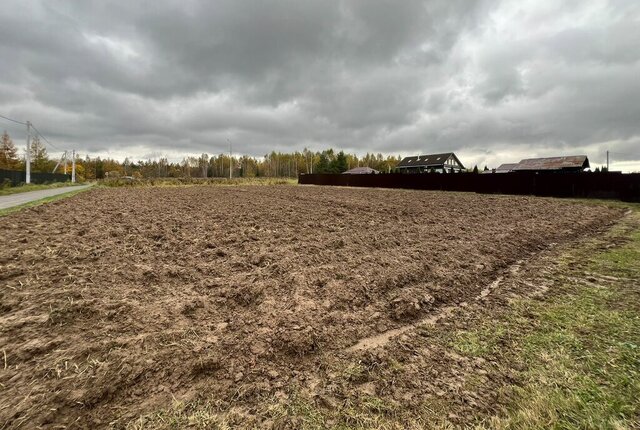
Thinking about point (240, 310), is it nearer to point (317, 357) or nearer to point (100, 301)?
point (317, 357)

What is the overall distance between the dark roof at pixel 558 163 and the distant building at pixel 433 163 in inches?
645

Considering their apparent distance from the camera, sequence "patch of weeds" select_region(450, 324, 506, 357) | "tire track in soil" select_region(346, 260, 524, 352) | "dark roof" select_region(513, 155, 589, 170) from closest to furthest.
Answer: "patch of weeds" select_region(450, 324, 506, 357) → "tire track in soil" select_region(346, 260, 524, 352) → "dark roof" select_region(513, 155, 589, 170)

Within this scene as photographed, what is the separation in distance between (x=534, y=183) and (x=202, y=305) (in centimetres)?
2425

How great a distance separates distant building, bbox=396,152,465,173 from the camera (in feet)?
190

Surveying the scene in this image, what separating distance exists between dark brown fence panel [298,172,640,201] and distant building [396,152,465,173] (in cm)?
2934

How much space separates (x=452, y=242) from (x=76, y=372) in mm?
6288

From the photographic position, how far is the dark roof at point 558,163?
36.1 meters

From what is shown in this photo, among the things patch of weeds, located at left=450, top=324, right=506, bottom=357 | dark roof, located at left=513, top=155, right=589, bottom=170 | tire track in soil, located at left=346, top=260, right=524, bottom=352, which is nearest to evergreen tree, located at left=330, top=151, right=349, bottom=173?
dark roof, located at left=513, top=155, right=589, bottom=170

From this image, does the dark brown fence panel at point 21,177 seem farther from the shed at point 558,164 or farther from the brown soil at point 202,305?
the shed at point 558,164

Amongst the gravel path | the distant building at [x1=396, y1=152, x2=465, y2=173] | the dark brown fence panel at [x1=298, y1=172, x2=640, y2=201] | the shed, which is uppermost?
the distant building at [x1=396, y1=152, x2=465, y2=173]

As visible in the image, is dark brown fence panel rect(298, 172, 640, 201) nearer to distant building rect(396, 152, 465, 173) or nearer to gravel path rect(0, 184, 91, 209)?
gravel path rect(0, 184, 91, 209)

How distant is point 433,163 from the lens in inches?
2298

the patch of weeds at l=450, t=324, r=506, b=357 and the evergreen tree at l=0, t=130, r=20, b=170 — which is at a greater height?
the evergreen tree at l=0, t=130, r=20, b=170

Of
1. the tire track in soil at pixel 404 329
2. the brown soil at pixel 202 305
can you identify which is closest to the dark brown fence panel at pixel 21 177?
the brown soil at pixel 202 305
